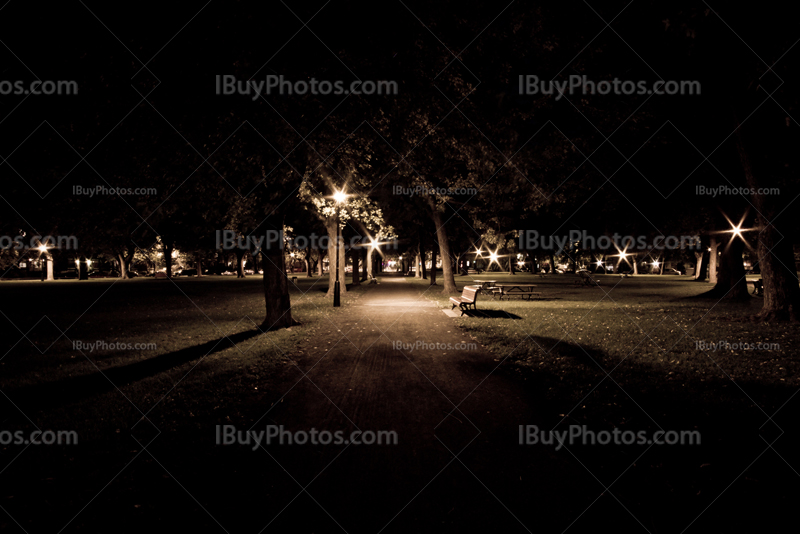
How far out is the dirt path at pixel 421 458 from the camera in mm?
3045

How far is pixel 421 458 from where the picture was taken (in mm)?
3904

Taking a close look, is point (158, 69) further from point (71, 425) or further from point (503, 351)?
point (503, 351)

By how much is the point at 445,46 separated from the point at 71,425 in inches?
344

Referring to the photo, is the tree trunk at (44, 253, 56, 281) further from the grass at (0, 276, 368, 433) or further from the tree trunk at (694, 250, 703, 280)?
the tree trunk at (694, 250, 703, 280)

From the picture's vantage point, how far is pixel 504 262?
316ft

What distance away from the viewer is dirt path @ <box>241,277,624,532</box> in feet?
9.99

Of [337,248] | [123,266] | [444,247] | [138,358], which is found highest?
[444,247]

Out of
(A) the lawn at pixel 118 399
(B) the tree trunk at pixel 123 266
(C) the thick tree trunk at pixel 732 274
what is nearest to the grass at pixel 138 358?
(A) the lawn at pixel 118 399

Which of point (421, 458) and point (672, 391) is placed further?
point (672, 391)

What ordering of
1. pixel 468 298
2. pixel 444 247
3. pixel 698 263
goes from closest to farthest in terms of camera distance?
pixel 468 298 → pixel 444 247 → pixel 698 263

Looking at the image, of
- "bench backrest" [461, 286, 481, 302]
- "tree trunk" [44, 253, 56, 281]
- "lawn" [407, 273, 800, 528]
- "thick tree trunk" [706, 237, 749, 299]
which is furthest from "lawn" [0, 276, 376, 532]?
"tree trunk" [44, 253, 56, 281]

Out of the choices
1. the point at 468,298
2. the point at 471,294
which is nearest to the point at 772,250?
the point at 471,294

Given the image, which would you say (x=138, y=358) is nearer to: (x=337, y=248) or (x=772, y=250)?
(x=337, y=248)

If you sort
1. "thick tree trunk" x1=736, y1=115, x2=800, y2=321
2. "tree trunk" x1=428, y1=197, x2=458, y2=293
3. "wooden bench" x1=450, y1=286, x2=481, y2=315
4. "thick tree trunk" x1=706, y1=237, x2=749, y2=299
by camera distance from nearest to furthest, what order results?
"thick tree trunk" x1=736, y1=115, x2=800, y2=321 → "wooden bench" x1=450, y1=286, x2=481, y2=315 → "thick tree trunk" x1=706, y1=237, x2=749, y2=299 → "tree trunk" x1=428, y1=197, x2=458, y2=293
